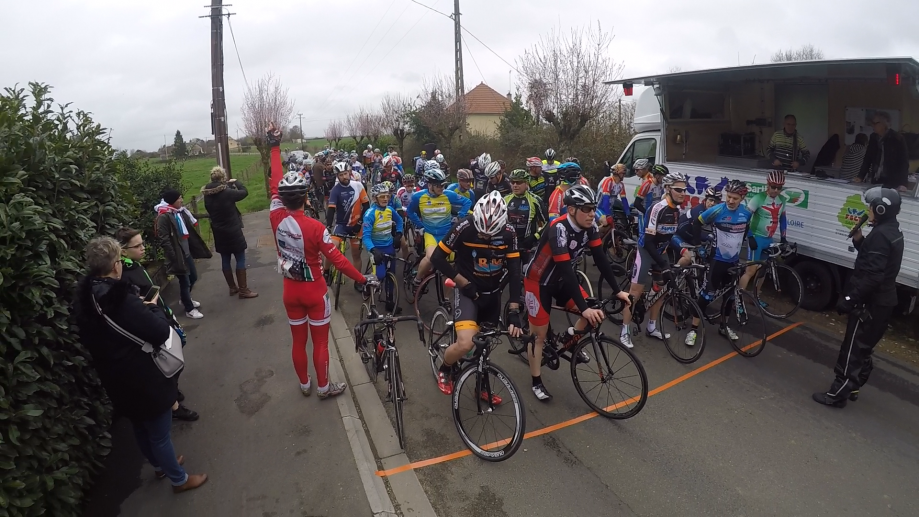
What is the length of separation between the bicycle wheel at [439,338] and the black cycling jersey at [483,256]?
0.80 metres

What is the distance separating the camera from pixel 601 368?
4.82 meters

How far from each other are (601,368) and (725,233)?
9.34 ft

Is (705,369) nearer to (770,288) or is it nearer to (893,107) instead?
(770,288)

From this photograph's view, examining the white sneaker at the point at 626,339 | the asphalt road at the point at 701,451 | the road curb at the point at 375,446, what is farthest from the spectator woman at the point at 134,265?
the white sneaker at the point at 626,339

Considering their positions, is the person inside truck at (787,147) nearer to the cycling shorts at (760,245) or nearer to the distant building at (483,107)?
the cycling shorts at (760,245)

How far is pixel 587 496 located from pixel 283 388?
3144mm

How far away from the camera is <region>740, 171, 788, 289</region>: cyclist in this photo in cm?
687

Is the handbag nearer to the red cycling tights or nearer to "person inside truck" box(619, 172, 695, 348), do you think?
the red cycling tights

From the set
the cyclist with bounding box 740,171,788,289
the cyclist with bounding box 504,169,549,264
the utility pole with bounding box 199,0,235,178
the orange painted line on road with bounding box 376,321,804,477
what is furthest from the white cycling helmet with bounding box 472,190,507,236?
the utility pole with bounding box 199,0,235,178

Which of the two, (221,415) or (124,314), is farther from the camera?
(221,415)

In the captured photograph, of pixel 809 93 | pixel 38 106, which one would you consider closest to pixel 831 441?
pixel 38 106

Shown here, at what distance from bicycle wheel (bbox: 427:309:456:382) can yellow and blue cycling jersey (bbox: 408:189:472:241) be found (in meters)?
1.94

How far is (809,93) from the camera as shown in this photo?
1031 centimetres

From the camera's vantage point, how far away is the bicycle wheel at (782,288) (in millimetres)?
6988
